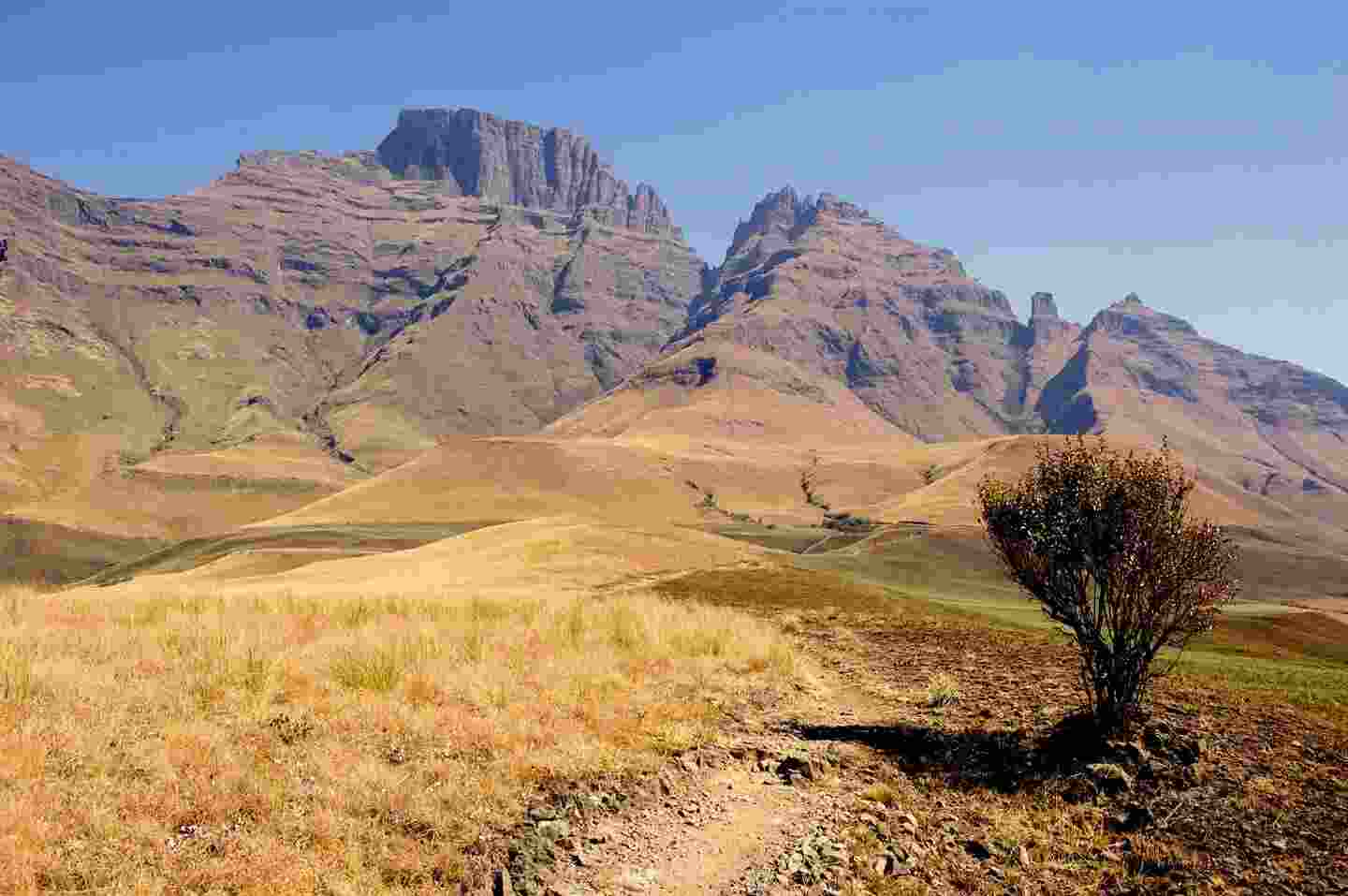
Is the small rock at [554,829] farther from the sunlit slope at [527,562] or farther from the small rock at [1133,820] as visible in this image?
the sunlit slope at [527,562]

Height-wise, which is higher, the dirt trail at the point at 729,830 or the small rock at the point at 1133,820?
the small rock at the point at 1133,820

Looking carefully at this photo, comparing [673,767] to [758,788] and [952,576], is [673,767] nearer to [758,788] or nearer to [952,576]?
[758,788]

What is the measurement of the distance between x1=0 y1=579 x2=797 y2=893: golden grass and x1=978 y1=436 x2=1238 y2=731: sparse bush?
231 inches

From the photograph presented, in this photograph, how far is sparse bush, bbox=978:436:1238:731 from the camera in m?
13.2

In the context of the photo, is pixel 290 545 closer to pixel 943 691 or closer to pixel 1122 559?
pixel 943 691

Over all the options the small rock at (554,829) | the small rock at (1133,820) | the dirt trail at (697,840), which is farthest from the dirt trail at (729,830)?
the small rock at (1133,820)

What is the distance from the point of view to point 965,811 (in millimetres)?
11523

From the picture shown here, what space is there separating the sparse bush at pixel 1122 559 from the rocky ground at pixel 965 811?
111cm

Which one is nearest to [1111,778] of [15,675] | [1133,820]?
[1133,820]

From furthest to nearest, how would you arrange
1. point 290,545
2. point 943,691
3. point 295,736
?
point 290,545
point 943,691
point 295,736

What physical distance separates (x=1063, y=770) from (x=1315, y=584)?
15317 centimetres

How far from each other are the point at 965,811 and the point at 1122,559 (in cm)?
449

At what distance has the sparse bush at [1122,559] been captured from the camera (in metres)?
13.2

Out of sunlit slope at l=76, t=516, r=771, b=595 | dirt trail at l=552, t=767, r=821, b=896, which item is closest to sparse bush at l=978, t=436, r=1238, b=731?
dirt trail at l=552, t=767, r=821, b=896
